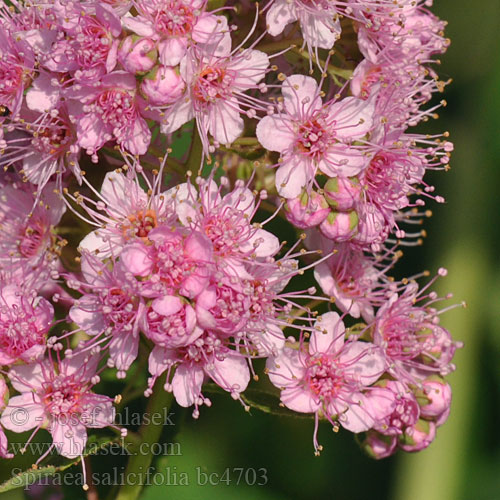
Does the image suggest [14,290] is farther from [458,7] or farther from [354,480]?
[458,7]

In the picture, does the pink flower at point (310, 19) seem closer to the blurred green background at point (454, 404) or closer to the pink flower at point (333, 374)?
the pink flower at point (333, 374)

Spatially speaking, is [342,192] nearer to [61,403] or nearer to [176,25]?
[176,25]

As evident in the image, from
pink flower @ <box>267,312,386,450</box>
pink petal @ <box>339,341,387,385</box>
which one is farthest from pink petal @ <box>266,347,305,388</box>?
pink petal @ <box>339,341,387,385</box>

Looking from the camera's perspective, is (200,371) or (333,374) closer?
(200,371)

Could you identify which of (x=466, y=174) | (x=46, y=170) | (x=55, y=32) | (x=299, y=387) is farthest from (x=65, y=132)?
(x=466, y=174)

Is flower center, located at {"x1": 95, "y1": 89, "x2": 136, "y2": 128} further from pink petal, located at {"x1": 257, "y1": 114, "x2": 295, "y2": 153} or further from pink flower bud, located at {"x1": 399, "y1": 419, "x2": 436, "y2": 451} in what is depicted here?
pink flower bud, located at {"x1": 399, "y1": 419, "x2": 436, "y2": 451}

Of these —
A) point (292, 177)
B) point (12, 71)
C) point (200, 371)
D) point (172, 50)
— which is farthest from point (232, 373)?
point (12, 71)
